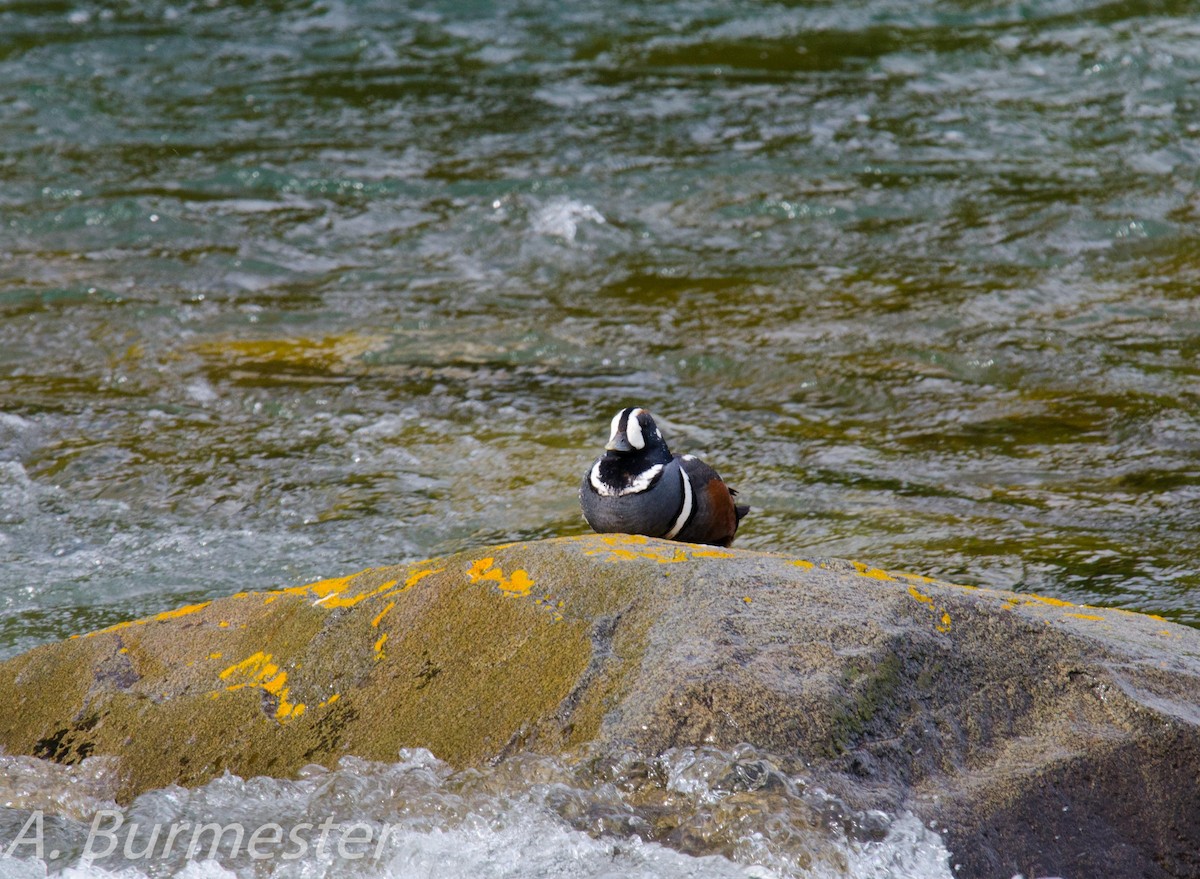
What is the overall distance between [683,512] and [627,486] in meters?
0.28

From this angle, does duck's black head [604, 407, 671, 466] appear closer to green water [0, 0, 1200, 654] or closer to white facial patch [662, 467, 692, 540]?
white facial patch [662, 467, 692, 540]

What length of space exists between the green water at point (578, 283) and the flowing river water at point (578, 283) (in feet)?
0.10

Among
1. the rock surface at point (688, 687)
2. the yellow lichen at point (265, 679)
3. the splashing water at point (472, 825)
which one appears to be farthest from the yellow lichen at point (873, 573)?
the yellow lichen at point (265, 679)

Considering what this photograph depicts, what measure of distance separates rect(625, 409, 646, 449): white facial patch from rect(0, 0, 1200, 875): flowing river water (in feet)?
4.39

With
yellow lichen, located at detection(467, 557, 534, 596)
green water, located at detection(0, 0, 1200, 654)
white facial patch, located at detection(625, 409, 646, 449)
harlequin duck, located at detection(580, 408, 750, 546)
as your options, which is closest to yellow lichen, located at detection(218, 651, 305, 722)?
yellow lichen, located at detection(467, 557, 534, 596)

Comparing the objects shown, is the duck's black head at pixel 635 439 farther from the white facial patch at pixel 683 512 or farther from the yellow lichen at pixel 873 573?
the yellow lichen at pixel 873 573

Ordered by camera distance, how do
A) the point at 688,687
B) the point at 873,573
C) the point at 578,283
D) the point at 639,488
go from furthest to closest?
1. the point at 578,283
2. the point at 639,488
3. the point at 873,573
4. the point at 688,687

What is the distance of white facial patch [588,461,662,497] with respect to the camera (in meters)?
4.78

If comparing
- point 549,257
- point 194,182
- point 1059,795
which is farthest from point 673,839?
point 194,182

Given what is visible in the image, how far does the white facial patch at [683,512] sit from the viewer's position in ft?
16.1

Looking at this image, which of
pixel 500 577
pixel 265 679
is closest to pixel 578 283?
pixel 500 577

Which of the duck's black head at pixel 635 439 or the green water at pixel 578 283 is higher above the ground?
the duck's black head at pixel 635 439

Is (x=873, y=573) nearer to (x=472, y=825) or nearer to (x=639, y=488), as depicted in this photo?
(x=639, y=488)

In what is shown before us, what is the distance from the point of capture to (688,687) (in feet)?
10.4
